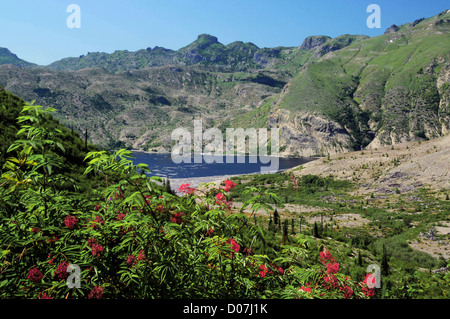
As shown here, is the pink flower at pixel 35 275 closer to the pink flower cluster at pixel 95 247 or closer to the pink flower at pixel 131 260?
the pink flower cluster at pixel 95 247

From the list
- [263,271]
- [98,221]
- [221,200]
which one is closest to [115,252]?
[98,221]

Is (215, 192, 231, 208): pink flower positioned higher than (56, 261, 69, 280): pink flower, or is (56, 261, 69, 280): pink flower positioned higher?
(215, 192, 231, 208): pink flower

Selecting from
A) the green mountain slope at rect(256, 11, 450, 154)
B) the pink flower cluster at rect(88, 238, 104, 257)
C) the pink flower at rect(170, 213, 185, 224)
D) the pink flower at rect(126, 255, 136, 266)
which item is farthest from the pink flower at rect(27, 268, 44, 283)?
the green mountain slope at rect(256, 11, 450, 154)

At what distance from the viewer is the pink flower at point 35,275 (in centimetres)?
259

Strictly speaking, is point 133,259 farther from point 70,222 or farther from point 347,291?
point 347,291

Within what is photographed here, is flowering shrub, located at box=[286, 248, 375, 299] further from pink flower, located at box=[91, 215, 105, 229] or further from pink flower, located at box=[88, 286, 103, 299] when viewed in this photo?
pink flower, located at box=[91, 215, 105, 229]

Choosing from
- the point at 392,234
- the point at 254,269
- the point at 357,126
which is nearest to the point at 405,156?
the point at 392,234

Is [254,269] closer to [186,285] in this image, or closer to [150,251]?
[186,285]

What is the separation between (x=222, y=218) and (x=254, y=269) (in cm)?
91

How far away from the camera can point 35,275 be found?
8.56 ft

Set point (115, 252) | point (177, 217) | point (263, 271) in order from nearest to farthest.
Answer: point (115, 252), point (263, 271), point (177, 217)

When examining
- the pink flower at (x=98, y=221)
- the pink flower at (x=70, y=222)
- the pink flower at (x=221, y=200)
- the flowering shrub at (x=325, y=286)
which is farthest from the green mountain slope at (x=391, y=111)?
the pink flower at (x=70, y=222)

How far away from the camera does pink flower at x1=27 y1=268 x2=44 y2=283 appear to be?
8.50 ft

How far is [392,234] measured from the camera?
41.7 metres
